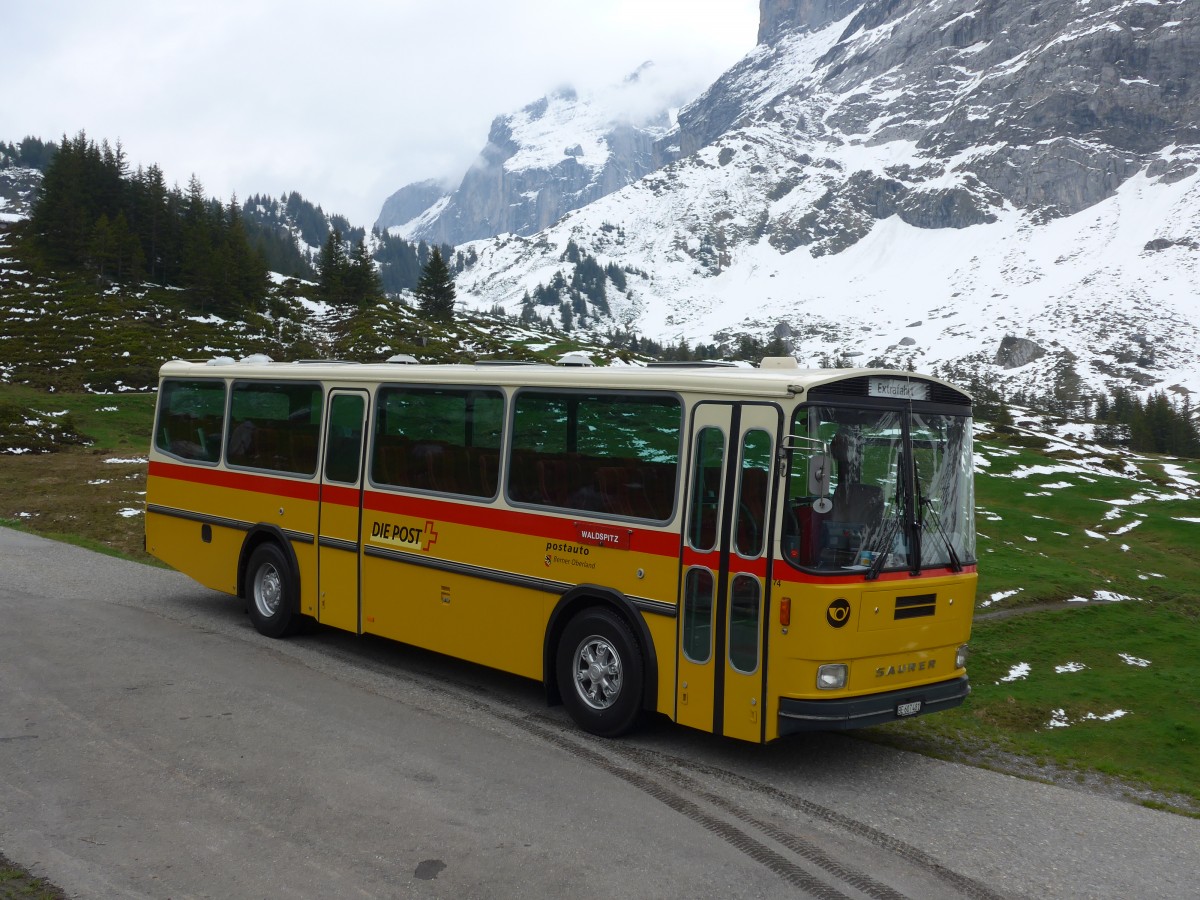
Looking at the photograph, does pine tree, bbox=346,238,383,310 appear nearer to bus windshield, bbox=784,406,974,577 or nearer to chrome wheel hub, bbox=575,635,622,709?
chrome wheel hub, bbox=575,635,622,709

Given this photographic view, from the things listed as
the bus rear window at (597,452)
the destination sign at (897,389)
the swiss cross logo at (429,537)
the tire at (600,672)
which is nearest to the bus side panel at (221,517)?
the swiss cross logo at (429,537)

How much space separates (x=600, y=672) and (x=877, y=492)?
2.99 metres

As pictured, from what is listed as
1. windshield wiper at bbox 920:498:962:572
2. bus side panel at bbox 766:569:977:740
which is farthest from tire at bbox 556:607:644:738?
windshield wiper at bbox 920:498:962:572

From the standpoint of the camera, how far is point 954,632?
360 inches

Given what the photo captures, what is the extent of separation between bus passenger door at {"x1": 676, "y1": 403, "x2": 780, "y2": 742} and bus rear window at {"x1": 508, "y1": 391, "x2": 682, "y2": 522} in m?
0.38

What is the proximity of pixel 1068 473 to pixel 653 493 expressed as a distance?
56432mm

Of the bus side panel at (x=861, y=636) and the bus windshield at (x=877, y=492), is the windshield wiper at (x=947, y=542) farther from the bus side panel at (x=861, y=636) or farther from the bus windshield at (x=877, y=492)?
the bus side panel at (x=861, y=636)

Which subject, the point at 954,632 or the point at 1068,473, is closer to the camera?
the point at 954,632

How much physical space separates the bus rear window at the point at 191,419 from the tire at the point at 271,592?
1.81 m

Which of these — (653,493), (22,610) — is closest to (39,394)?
(22,610)

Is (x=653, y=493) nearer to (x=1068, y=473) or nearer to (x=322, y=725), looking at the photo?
(x=322, y=725)

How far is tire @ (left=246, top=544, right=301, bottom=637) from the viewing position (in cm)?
1328

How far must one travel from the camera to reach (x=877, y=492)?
341 inches

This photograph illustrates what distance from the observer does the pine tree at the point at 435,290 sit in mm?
127250
